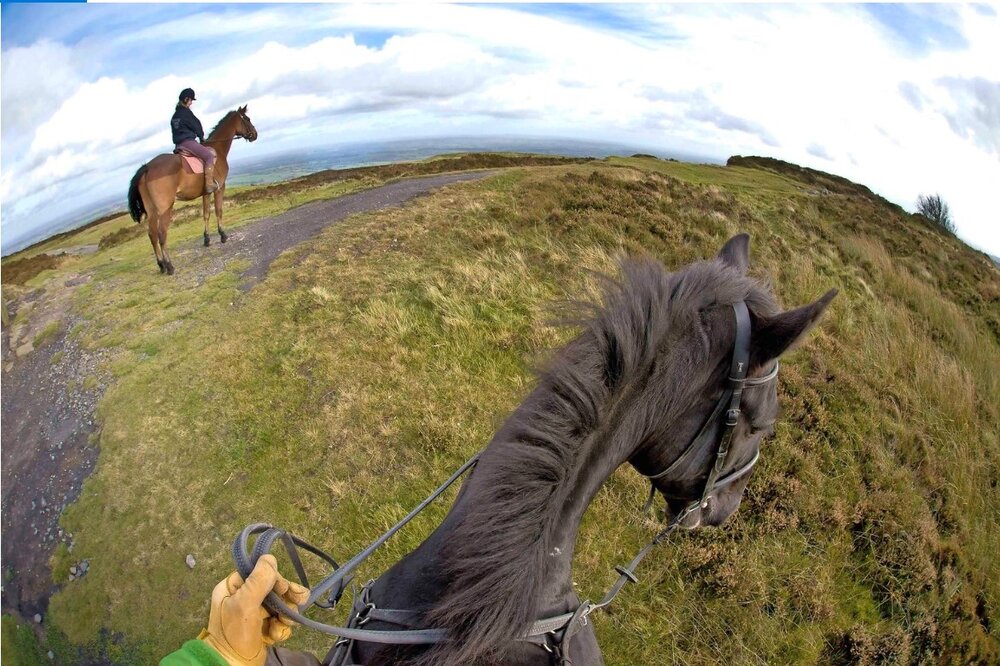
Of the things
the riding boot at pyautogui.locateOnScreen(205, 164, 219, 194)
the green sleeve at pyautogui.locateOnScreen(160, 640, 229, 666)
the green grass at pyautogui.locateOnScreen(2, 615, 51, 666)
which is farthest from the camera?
the riding boot at pyautogui.locateOnScreen(205, 164, 219, 194)

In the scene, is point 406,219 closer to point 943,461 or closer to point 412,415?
point 412,415

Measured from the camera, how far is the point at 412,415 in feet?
19.8

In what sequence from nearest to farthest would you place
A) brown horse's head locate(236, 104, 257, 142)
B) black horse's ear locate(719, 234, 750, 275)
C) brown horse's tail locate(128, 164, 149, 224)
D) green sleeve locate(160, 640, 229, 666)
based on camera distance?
green sleeve locate(160, 640, 229, 666) → black horse's ear locate(719, 234, 750, 275) → brown horse's tail locate(128, 164, 149, 224) → brown horse's head locate(236, 104, 257, 142)

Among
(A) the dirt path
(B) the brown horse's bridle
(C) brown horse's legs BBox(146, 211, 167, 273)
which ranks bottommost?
(A) the dirt path

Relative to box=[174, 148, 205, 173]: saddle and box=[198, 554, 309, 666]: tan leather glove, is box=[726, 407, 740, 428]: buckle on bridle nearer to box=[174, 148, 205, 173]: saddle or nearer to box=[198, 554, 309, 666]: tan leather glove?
box=[198, 554, 309, 666]: tan leather glove

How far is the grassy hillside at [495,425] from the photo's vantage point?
171 inches

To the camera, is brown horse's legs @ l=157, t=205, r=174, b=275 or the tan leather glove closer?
the tan leather glove

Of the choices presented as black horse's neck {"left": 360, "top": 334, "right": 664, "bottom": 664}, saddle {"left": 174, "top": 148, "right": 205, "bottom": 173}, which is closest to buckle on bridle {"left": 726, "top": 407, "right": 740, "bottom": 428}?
black horse's neck {"left": 360, "top": 334, "right": 664, "bottom": 664}

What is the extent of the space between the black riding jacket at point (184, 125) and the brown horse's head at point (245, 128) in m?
1.83

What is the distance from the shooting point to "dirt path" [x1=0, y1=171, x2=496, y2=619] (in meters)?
5.31

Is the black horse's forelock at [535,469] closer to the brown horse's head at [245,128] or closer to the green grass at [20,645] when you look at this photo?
the green grass at [20,645]

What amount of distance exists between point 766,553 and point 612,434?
3.77 m

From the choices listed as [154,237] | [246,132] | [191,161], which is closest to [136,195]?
[154,237]

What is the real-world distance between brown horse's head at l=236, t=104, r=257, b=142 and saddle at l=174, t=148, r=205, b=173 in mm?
2068
